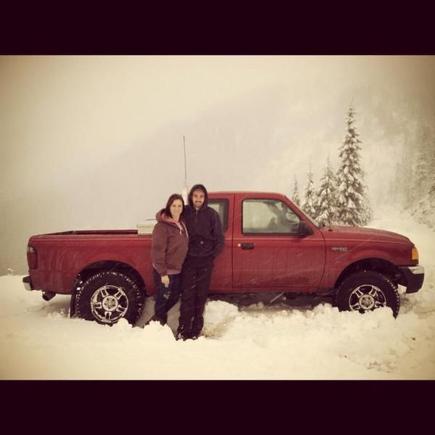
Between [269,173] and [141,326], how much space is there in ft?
204

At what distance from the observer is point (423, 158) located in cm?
2489

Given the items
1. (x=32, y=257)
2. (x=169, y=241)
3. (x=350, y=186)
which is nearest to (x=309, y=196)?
(x=350, y=186)

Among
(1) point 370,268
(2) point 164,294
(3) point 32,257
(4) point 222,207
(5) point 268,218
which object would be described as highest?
(4) point 222,207

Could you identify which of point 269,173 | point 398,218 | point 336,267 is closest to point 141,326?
point 336,267

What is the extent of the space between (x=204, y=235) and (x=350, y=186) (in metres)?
14.7

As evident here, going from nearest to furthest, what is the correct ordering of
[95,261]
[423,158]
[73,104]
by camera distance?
[95,261]
[423,158]
[73,104]

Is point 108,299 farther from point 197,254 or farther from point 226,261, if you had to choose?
point 226,261

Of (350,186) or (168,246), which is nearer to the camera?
(168,246)

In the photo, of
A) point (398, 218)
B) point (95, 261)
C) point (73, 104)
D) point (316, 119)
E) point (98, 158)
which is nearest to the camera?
point (95, 261)

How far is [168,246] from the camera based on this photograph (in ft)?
14.1

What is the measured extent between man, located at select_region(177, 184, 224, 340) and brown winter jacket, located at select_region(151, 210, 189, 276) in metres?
0.12

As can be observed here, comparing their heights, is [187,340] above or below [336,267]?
below

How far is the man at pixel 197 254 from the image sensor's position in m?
4.38

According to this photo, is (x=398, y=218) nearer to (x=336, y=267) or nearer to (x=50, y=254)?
(x=336, y=267)
